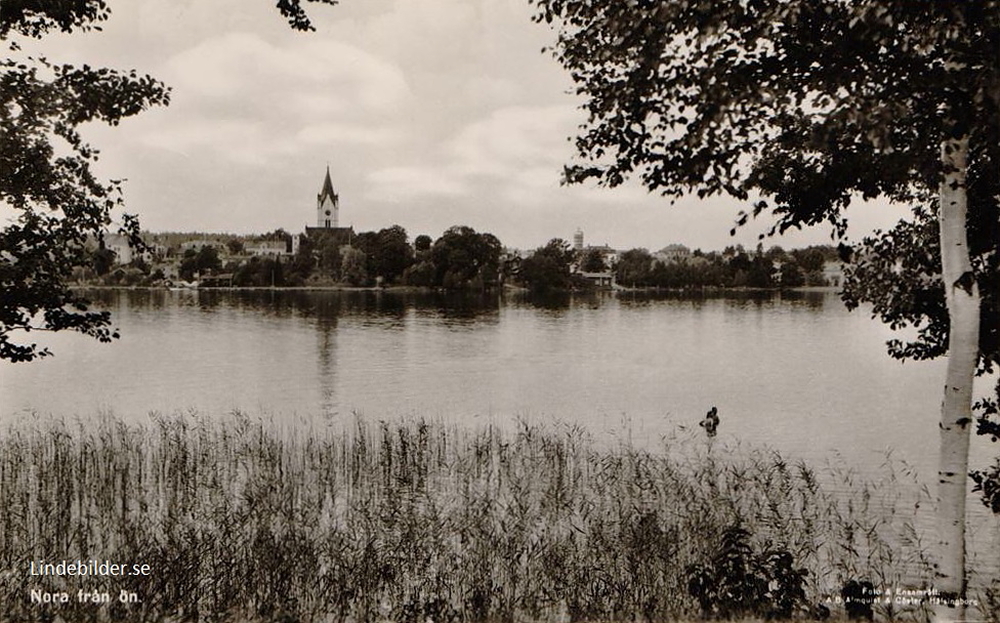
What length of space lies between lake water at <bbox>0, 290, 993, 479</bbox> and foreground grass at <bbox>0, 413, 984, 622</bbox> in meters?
8.67

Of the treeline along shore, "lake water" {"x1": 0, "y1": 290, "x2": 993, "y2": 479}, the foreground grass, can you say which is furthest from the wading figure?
the treeline along shore

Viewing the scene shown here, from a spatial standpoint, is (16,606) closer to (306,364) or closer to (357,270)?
(306,364)

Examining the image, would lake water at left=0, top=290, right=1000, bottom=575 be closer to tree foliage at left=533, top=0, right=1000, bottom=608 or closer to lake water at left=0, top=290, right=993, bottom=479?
lake water at left=0, top=290, right=993, bottom=479

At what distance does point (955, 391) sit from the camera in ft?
27.7

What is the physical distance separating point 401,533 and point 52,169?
8.19 m

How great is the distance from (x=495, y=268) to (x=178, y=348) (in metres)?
117

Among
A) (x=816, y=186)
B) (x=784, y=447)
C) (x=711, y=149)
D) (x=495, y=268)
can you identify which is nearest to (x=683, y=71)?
(x=711, y=149)

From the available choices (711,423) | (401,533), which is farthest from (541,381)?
(401,533)

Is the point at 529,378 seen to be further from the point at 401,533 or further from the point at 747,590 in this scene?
the point at 747,590

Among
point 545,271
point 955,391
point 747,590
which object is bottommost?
point 747,590

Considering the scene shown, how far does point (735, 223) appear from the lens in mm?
8492

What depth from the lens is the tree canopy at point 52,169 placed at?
38.5ft

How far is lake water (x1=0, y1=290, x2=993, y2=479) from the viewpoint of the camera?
31.5 meters

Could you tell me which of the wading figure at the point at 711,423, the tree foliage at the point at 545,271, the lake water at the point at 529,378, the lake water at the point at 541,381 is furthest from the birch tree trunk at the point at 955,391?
the tree foliage at the point at 545,271
